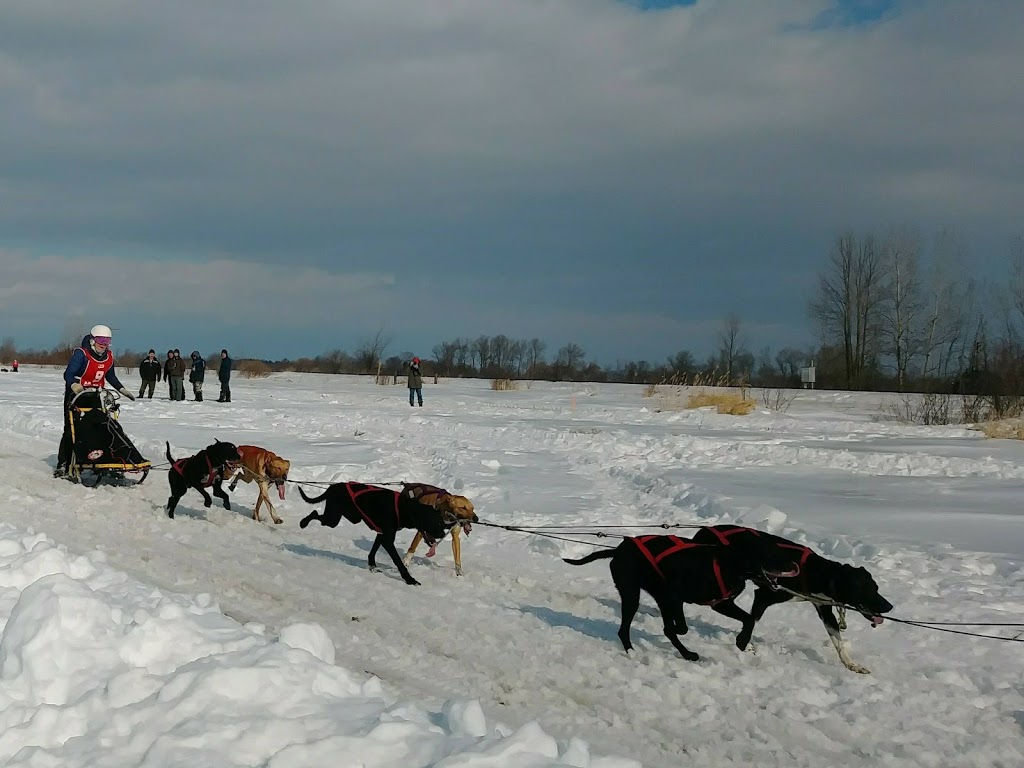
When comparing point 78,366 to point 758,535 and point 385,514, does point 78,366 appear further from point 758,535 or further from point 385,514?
point 758,535

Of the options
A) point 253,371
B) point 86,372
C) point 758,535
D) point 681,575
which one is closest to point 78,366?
point 86,372

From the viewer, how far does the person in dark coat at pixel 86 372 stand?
36.9ft

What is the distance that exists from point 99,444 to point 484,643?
743cm

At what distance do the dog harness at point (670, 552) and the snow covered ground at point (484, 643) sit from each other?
40 cm

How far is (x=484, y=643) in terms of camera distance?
5422mm

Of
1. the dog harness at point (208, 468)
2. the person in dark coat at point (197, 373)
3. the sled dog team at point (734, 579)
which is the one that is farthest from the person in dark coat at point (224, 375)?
the sled dog team at point (734, 579)

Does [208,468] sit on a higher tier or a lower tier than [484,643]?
higher

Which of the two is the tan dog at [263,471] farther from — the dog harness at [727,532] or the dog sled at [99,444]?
the dog harness at [727,532]

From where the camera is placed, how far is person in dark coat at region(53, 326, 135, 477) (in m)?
11.3

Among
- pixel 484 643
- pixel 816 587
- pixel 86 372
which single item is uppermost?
pixel 86 372

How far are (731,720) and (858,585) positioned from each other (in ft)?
4.01

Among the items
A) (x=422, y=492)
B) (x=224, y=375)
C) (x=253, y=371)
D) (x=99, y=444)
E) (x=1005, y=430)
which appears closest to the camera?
(x=422, y=492)

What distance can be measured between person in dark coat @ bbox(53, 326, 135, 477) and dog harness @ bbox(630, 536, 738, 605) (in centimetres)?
830

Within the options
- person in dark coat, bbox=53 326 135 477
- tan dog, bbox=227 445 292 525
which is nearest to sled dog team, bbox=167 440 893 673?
tan dog, bbox=227 445 292 525
